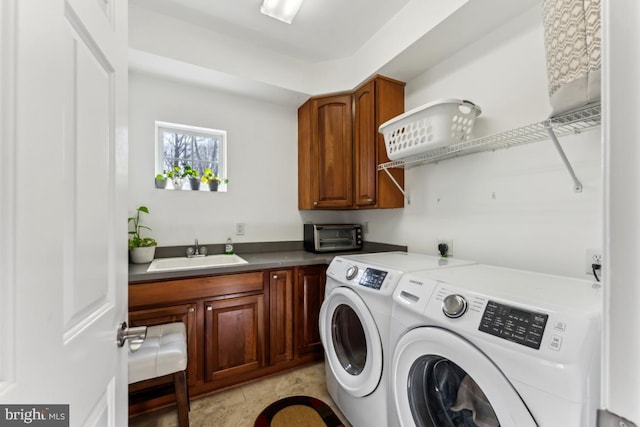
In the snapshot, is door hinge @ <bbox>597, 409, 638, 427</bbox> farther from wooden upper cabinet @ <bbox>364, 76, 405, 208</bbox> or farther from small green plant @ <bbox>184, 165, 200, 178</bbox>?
small green plant @ <bbox>184, 165, 200, 178</bbox>

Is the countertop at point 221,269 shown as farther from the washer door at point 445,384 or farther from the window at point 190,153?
the washer door at point 445,384

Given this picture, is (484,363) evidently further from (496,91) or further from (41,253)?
(496,91)

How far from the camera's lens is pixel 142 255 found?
1.86m

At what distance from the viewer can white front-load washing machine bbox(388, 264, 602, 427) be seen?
62cm

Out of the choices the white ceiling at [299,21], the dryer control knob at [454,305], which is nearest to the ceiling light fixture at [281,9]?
the white ceiling at [299,21]

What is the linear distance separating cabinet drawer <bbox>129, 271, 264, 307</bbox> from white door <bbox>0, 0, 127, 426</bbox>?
973 millimetres

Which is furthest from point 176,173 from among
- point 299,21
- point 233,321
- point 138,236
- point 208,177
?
point 299,21

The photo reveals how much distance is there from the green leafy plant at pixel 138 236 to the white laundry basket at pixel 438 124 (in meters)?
1.95

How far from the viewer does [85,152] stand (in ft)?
1.73

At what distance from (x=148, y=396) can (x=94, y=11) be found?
6.47ft

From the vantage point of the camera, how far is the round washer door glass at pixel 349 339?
4.74ft

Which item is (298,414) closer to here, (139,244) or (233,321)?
(233,321)

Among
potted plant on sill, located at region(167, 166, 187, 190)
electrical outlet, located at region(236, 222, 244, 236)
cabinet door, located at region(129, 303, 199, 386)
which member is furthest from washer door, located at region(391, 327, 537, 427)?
potted plant on sill, located at region(167, 166, 187, 190)

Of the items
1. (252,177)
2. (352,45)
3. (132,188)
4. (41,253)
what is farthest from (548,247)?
(132,188)
